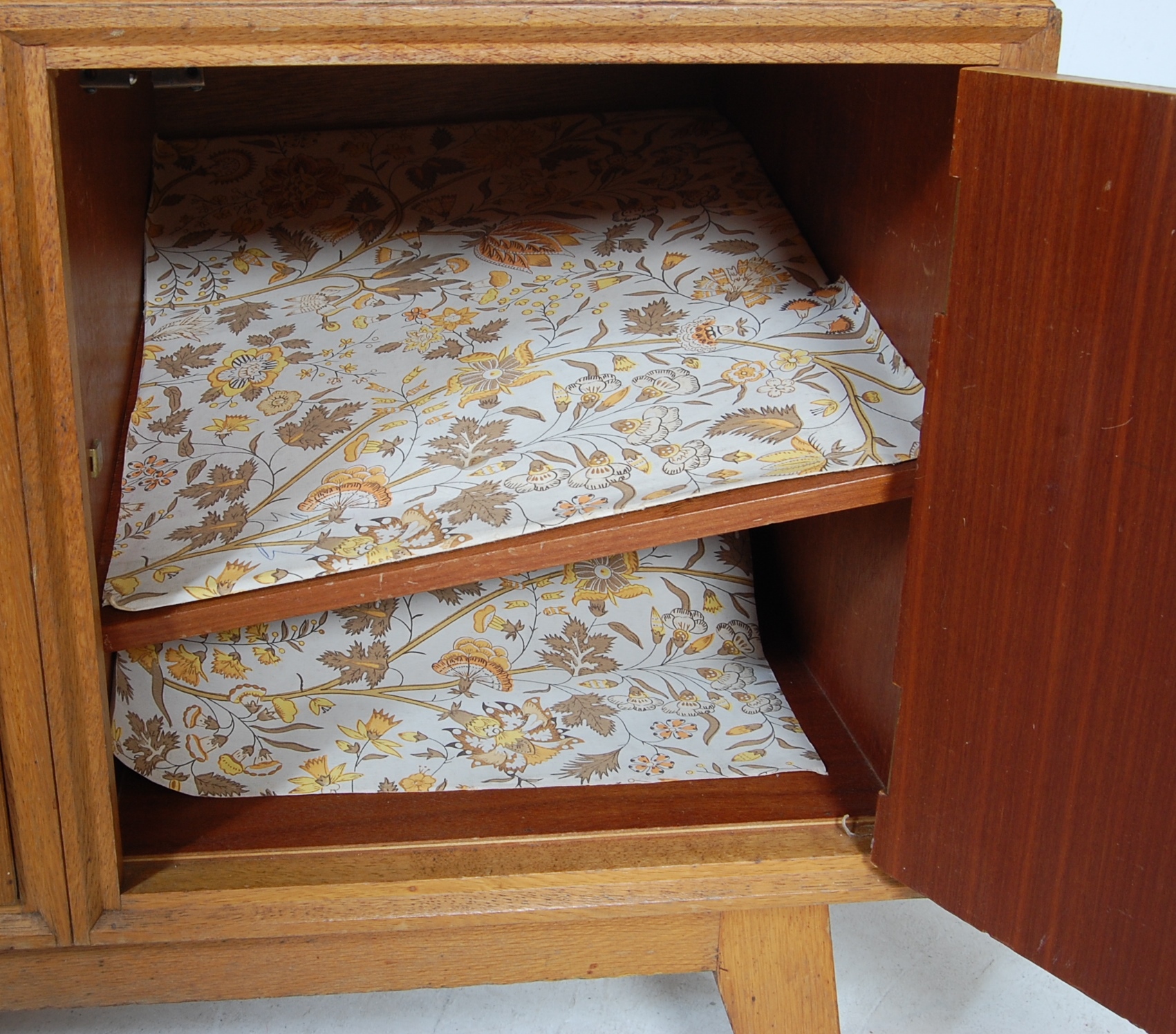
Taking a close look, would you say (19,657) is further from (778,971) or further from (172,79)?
(778,971)

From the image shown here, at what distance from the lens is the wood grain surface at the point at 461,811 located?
856 millimetres

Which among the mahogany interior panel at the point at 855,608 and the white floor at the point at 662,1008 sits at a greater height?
the mahogany interior panel at the point at 855,608

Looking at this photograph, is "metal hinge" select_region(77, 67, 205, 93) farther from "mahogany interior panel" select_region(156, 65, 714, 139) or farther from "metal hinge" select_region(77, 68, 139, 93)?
"mahogany interior panel" select_region(156, 65, 714, 139)

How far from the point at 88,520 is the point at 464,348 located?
0.36 m

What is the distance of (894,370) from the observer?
866 millimetres

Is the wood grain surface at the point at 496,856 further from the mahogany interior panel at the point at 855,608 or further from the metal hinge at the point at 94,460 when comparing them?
the metal hinge at the point at 94,460

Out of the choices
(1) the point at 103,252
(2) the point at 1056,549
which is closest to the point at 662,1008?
(2) the point at 1056,549

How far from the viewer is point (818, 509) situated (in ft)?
2.63

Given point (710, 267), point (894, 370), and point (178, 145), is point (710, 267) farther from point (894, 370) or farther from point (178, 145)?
point (178, 145)

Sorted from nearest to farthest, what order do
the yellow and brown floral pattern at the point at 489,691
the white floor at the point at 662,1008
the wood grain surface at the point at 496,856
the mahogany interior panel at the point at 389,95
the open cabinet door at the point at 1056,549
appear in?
the open cabinet door at the point at 1056,549 → the wood grain surface at the point at 496,856 → the yellow and brown floral pattern at the point at 489,691 → the white floor at the point at 662,1008 → the mahogany interior panel at the point at 389,95

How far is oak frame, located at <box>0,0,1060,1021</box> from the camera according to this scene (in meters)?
0.62

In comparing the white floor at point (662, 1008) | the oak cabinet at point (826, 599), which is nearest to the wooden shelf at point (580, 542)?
the oak cabinet at point (826, 599)

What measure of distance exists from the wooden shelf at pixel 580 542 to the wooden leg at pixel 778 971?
272 mm

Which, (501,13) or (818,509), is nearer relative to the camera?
(501,13)
